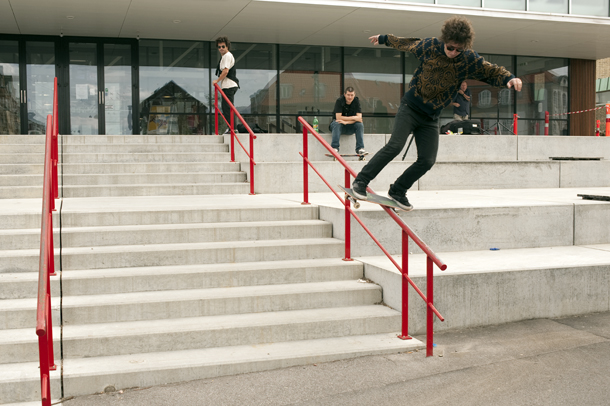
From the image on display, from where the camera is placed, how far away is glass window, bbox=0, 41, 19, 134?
50.2 feet

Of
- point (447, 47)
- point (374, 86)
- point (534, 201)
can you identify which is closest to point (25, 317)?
point (447, 47)

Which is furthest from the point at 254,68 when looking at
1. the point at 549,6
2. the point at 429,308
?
the point at 429,308

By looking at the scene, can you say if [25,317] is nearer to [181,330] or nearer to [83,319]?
[83,319]

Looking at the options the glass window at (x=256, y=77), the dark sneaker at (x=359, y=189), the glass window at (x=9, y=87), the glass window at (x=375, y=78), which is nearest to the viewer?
the dark sneaker at (x=359, y=189)

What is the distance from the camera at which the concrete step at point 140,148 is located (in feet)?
33.9

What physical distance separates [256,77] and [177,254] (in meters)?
12.2

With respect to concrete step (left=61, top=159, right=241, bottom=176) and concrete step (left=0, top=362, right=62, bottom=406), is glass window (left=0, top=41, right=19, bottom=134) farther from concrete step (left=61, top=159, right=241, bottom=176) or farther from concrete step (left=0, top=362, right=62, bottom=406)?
concrete step (left=0, top=362, right=62, bottom=406)

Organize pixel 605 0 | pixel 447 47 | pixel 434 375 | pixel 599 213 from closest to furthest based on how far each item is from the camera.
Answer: pixel 434 375 → pixel 447 47 → pixel 599 213 → pixel 605 0

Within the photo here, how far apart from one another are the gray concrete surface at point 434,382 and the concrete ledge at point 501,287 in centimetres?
46

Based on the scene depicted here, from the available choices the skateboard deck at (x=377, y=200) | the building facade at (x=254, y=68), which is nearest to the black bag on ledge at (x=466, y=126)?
the building facade at (x=254, y=68)

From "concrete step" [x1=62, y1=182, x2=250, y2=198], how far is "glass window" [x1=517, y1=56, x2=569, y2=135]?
1326 cm

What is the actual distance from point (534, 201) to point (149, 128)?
11.3 m

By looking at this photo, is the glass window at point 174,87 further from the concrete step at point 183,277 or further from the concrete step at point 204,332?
the concrete step at point 204,332

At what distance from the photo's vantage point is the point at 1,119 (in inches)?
603
